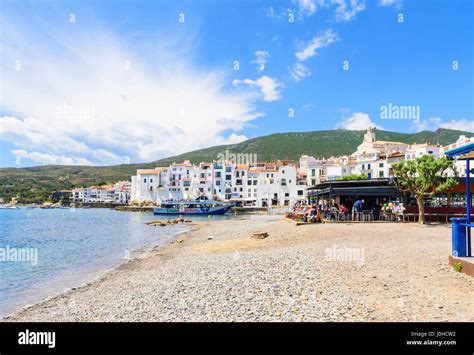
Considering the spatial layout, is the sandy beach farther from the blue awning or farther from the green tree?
the green tree

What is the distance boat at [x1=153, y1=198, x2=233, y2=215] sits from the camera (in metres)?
87.1

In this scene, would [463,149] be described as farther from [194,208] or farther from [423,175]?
[194,208]

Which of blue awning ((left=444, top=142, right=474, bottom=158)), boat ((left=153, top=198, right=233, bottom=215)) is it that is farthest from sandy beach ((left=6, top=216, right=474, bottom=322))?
boat ((left=153, top=198, right=233, bottom=215))

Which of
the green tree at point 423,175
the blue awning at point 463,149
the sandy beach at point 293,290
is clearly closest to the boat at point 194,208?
the green tree at point 423,175

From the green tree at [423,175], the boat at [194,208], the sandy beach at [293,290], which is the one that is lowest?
the boat at [194,208]

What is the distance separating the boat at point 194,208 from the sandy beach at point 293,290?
70.3 m

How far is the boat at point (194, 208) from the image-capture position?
87062 millimetres

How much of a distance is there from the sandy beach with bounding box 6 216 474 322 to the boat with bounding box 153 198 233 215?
70.3 metres

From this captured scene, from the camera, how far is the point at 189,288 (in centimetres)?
1117

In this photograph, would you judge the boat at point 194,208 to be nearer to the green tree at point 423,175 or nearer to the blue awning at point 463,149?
the green tree at point 423,175

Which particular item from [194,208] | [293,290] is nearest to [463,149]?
[293,290]

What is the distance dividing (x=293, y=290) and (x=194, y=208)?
8220 cm
